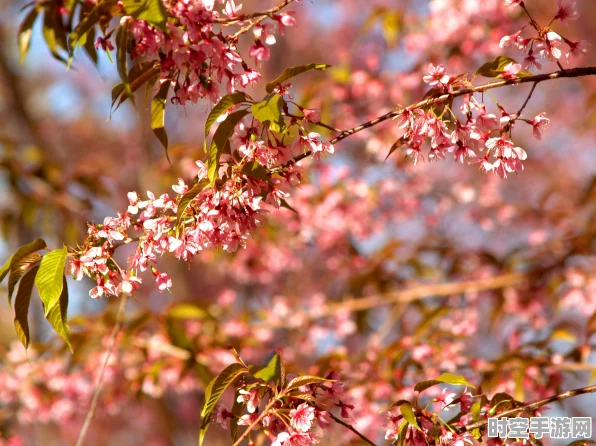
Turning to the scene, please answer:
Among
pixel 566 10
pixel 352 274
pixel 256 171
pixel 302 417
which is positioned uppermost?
pixel 352 274

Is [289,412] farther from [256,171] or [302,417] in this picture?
[256,171]

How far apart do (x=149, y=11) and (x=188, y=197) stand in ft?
1.04

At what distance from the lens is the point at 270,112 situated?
99 cm

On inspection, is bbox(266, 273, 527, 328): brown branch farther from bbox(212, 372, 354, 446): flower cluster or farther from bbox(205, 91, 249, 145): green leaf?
bbox(205, 91, 249, 145): green leaf

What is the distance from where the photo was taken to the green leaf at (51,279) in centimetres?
99

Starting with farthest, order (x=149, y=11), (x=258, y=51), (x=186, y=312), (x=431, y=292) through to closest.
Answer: (x=431, y=292)
(x=186, y=312)
(x=258, y=51)
(x=149, y=11)

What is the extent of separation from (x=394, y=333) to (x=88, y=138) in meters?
5.71

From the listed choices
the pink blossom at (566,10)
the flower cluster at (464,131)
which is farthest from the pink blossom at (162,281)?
the pink blossom at (566,10)

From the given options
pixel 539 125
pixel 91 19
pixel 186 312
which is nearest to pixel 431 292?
pixel 186 312

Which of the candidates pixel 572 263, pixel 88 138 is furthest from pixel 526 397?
pixel 88 138

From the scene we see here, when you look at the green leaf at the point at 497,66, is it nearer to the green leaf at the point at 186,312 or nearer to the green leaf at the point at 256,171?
the green leaf at the point at 256,171

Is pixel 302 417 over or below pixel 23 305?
below

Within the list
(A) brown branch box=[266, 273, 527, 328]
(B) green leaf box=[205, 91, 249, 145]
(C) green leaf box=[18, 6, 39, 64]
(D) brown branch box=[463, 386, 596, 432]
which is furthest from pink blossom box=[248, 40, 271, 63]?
(A) brown branch box=[266, 273, 527, 328]

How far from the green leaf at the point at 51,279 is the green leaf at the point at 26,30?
0.65m
